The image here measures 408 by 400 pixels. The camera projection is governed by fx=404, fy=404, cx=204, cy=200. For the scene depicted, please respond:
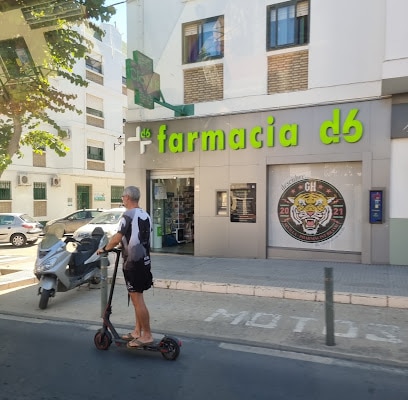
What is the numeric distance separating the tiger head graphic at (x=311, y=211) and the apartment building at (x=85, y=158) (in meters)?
17.0

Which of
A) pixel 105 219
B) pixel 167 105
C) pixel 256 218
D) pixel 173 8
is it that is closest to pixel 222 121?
pixel 167 105

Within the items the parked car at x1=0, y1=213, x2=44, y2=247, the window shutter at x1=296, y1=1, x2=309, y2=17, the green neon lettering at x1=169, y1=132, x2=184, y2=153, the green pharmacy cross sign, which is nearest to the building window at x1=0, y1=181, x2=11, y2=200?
the parked car at x1=0, y1=213, x2=44, y2=247

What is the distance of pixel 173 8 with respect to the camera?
1126 centimetres

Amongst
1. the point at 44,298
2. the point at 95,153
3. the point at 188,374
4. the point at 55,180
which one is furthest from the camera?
the point at 95,153

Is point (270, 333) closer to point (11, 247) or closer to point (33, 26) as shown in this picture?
point (33, 26)

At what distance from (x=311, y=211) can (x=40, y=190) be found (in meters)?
19.3

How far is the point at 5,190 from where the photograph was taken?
22.3 metres

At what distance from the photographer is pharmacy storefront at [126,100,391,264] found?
912 cm

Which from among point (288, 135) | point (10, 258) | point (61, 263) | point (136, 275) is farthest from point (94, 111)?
point (136, 275)

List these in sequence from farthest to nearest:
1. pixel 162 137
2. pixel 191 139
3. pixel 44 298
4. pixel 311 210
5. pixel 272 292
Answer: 1. pixel 162 137
2. pixel 191 139
3. pixel 311 210
4. pixel 272 292
5. pixel 44 298

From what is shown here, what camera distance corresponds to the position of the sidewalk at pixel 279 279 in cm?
666

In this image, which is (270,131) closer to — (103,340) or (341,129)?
(341,129)

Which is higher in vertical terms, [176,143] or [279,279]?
[176,143]

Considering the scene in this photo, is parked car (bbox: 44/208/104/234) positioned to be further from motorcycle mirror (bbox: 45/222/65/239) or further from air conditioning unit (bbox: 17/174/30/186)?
motorcycle mirror (bbox: 45/222/65/239)
